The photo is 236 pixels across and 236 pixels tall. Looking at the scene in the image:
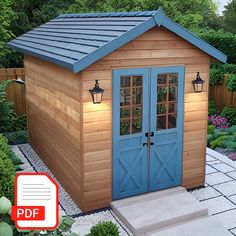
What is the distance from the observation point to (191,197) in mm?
6734

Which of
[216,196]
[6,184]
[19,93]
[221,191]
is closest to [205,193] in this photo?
[216,196]

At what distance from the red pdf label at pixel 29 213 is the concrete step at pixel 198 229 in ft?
17.2

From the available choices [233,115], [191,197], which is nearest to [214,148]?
[233,115]

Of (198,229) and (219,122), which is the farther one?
(219,122)

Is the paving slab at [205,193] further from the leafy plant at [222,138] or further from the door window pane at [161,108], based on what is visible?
the leafy plant at [222,138]

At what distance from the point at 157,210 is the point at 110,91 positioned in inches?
88.2

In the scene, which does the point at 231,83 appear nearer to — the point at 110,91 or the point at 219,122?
the point at 219,122

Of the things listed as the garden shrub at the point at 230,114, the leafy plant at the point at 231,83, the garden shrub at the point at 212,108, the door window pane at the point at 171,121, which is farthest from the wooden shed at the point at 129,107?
the garden shrub at the point at 212,108

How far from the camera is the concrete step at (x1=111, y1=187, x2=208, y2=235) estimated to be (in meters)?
5.89

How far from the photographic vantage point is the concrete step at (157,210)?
5891 mm

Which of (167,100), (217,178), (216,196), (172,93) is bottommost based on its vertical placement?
(216,196)

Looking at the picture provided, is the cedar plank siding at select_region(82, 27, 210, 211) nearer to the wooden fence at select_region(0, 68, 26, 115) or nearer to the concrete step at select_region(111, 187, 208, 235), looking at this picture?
the concrete step at select_region(111, 187, 208, 235)

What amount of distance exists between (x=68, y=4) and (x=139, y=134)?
1426 centimetres

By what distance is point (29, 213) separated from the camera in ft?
2.67
